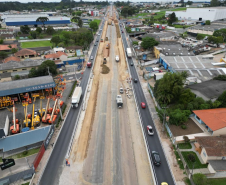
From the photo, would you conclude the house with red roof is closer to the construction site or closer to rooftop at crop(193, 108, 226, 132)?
rooftop at crop(193, 108, 226, 132)

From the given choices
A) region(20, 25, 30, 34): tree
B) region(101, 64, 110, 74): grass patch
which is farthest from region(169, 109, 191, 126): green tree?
region(20, 25, 30, 34): tree

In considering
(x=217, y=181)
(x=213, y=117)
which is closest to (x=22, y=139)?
(x=217, y=181)

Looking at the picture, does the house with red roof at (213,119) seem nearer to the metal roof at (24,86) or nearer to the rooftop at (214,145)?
the rooftop at (214,145)

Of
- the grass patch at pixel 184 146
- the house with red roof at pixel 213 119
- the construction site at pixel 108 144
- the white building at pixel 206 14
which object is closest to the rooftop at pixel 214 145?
the house with red roof at pixel 213 119

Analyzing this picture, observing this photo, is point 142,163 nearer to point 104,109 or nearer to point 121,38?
point 104,109

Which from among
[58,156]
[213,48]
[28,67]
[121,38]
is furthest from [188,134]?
[121,38]

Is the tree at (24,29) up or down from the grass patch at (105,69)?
up
